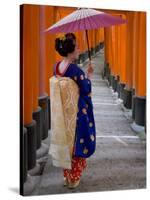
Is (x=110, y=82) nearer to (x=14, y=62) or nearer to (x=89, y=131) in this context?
(x=89, y=131)

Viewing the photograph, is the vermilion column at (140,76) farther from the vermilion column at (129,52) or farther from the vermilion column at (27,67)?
the vermilion column at (27,67)

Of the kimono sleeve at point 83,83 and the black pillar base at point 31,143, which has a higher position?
the kimono sleeve at point 83,83

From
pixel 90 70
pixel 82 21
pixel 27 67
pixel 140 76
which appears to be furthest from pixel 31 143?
pixel 140 76

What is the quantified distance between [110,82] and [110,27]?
21.9 inches

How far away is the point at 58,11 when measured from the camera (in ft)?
12.3

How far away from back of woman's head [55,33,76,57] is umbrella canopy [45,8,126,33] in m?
0.06

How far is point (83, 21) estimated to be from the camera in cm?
371

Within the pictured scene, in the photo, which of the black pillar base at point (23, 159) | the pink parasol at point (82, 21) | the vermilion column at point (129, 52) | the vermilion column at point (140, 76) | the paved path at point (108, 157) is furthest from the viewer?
the vermilion column at point (140, 76)

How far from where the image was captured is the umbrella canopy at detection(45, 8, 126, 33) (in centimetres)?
367

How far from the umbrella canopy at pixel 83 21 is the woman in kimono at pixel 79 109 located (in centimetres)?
8

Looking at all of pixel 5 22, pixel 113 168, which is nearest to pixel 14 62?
pixel 5 22

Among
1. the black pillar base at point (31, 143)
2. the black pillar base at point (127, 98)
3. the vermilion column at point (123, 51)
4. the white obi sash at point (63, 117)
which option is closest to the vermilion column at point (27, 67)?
the black pillar base at point (31, 143)

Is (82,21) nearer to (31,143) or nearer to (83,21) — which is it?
(83,21)

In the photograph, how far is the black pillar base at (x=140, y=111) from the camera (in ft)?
13.7
